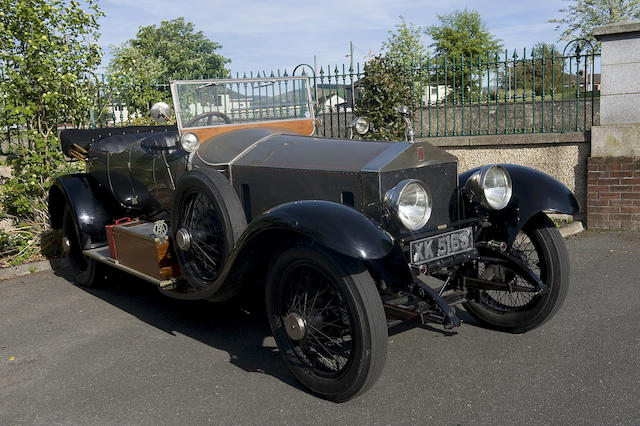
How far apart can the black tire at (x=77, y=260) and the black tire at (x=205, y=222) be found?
1707 mm

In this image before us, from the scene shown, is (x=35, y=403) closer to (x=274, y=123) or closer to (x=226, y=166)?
(x=226, y=166)

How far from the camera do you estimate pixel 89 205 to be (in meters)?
5.23

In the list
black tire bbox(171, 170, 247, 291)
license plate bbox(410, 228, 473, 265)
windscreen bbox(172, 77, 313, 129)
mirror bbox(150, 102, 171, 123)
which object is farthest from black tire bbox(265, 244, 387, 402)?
windscreen bbox(172, 77, 313, 129)

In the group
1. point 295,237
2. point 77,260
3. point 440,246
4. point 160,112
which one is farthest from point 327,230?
point 77,260

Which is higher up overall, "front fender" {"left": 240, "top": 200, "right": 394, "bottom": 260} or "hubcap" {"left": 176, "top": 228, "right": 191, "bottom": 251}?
"front fender" {"left": 240, "top": 200, "right": 394, "bottom": 260}

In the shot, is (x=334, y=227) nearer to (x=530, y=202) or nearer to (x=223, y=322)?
(x=530, y=202)

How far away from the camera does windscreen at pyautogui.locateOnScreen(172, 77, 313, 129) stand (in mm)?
4625

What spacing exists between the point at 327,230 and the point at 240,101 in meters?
2.35

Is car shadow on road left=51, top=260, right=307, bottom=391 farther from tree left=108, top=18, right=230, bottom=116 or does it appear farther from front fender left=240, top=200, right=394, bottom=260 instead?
tree left=108, top=18, right=230, bottom=116

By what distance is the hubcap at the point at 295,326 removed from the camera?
3.16 m

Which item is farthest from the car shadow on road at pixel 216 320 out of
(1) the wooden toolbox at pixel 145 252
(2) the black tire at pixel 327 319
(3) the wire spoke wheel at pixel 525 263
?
(3) the wire spoke wheel at pixel 525 263

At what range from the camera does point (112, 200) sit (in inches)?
209

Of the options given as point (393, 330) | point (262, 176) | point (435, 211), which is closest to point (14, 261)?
point (262, 176)

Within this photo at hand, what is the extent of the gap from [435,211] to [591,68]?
A: 194 inches
